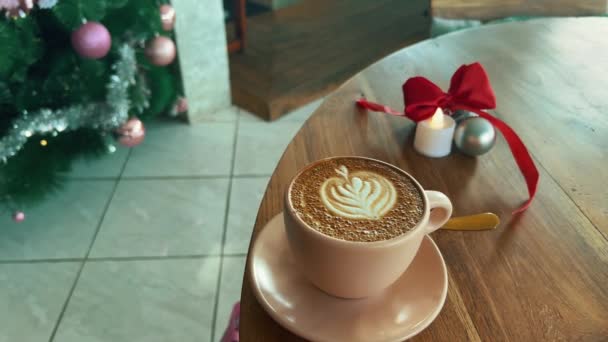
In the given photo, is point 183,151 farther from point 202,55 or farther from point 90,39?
point 90,39

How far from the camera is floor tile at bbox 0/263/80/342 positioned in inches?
44.1

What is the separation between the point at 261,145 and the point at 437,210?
53.0 inches

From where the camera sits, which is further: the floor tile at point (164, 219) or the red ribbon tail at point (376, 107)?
the floor tile at point (164, 219)

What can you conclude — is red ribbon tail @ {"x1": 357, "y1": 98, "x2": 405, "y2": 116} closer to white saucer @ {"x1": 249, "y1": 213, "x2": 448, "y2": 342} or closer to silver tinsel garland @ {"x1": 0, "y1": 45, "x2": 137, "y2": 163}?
white saucer @ {"x1": 249, "y1": 213, "x2": 448, "y2": 342}

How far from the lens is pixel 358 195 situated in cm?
44

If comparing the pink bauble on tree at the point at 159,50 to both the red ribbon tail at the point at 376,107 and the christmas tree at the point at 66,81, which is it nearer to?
the christmas tree at the point at 66,81

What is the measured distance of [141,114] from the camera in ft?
5.22

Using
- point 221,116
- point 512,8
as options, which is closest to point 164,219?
point 221,116

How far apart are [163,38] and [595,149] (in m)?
1.24

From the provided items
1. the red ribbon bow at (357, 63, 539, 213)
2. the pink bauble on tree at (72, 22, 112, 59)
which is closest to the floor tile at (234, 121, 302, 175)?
the pink bauble on tree at (72, 22, 112, 59)

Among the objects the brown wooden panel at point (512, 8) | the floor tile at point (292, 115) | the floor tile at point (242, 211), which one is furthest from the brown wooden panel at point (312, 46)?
the brown wooden panel at point (512, 8)

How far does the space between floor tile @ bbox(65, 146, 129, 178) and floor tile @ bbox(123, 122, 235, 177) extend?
4 centimetres

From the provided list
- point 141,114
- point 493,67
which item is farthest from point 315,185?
point 141,114

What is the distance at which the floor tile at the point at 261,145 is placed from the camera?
1.64m
